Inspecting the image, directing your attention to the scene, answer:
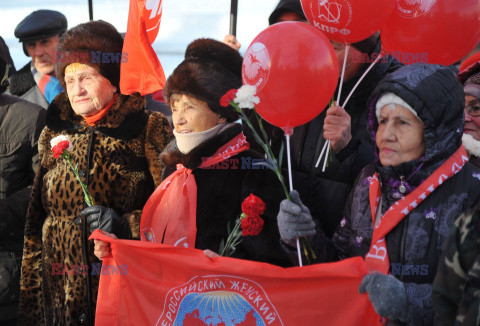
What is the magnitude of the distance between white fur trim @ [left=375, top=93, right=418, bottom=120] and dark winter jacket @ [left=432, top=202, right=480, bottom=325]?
30.2 inches

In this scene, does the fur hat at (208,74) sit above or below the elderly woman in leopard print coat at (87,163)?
above

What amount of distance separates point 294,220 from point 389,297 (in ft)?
1.56

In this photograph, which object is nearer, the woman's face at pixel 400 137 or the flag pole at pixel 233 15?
the woman's face at pixel 400 137

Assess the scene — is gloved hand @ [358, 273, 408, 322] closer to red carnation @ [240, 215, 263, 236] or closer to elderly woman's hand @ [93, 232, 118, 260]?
red carnation @ [240, 215, 263, 236]

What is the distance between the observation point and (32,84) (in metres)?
4.74

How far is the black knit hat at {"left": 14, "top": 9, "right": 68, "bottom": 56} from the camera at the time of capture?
456cm

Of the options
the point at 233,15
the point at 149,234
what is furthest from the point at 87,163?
the point at 233,15

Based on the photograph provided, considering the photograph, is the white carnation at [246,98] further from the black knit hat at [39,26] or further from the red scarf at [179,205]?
the black knit hat at [39,26]

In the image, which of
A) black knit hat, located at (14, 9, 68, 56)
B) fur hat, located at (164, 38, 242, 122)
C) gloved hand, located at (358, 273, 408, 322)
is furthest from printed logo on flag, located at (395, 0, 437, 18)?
black knit hat, located at (14, 9, 68, 56)

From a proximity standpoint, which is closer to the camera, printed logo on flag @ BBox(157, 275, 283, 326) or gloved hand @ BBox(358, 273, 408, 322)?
gloved hand @ BBox(358, 273, 408, 322)

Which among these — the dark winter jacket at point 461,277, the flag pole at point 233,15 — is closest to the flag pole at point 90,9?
the flag pole at point 233,15

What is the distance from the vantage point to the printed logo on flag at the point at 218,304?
7.64ft

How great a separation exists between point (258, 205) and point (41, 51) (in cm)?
295

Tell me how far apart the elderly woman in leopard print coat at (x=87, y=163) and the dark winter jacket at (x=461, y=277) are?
183 cm
